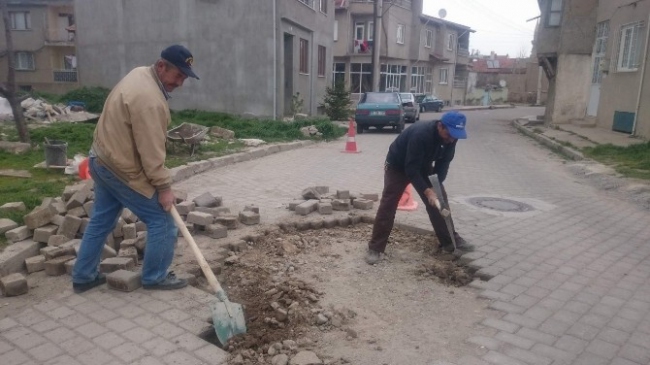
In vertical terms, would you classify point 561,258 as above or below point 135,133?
below

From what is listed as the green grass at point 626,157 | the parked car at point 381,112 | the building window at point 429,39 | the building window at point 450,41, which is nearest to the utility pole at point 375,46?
the building window at point 429,39

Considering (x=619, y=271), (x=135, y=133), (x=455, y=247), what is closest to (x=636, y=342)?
(x=619, y=271)

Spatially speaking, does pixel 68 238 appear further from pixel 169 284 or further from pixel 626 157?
pixel 626 157

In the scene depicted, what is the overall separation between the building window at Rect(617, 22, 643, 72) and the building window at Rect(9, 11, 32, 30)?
36.8 meters

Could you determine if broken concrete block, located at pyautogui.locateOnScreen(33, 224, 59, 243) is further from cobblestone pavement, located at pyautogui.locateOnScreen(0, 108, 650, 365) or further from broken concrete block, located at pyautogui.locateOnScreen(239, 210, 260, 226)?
broken concrete block, located at pyautogui.locateOnScreen(239, 210, 260, 226)

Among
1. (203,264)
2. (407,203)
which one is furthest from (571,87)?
(203,264)

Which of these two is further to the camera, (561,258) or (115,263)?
(561,258)

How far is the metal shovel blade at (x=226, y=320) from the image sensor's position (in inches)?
128

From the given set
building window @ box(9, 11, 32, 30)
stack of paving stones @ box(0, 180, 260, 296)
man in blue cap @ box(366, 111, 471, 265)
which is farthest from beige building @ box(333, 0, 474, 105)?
stack of paving stones @ box(0, 180, 260, 296)

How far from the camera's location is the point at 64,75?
33844 millimetres

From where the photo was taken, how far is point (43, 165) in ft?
25.5

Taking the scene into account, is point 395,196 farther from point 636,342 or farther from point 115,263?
point 115,263

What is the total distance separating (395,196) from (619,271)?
2.18m

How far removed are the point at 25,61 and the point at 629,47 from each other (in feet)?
122
